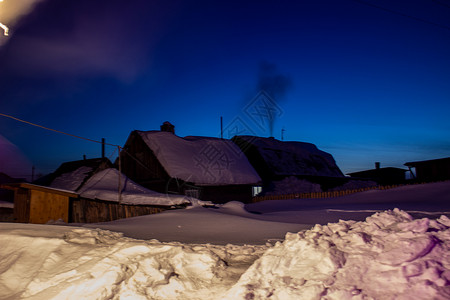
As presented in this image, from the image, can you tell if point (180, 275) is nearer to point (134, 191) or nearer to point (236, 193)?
point (134, 191)

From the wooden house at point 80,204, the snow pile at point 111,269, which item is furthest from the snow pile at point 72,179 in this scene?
the snow pile at point 111,269

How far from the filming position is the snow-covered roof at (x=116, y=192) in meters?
14.2

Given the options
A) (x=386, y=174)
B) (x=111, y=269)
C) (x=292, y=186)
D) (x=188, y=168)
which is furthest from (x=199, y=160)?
(x=386, y=174)

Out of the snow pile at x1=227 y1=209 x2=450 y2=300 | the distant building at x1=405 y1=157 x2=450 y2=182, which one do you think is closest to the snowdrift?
the snow pile at x1=227 y1=209 x2=450 y2=300

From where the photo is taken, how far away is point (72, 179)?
752 inches

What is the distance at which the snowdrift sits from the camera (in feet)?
8.71

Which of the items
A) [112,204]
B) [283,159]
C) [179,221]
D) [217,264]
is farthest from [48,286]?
[283,159]

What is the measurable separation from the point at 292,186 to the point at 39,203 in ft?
68.4

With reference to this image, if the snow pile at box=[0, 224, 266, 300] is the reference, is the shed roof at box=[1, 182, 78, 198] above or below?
above

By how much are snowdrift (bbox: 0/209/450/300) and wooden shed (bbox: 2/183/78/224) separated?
8772 millimetres

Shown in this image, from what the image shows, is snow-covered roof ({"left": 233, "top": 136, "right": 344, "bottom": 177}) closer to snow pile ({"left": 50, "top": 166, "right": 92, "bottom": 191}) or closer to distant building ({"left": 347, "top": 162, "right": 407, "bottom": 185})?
distant building ({"left": 347, "top": 162, "right": 407, "bottom": 185})

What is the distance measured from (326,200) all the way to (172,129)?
13.6 meters

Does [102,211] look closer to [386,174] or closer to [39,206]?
[39,206]

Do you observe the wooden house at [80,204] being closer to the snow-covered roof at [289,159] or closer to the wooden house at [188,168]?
the wooden house at [188,168]
